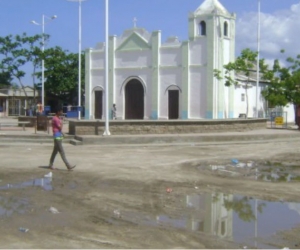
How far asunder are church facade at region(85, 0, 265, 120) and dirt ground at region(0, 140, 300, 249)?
826 inches

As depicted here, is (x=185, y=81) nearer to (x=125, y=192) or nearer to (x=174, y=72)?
(x=174, y=72)

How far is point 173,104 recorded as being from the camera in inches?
1686

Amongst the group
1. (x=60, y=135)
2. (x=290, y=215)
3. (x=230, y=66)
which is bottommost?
(x=290, y=215)

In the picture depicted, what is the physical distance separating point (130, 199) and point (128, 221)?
1916mm

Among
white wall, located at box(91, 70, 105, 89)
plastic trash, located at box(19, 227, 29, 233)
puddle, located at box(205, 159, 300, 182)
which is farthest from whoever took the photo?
white wall, located at box(91, 70, 105, 89)

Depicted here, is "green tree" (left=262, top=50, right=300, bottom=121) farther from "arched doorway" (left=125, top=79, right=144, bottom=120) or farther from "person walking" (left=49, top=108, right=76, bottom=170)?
"person walking" (left=49, top=108, right=76, bottom=170)

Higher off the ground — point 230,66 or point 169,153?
point 230,66

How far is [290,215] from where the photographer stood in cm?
909

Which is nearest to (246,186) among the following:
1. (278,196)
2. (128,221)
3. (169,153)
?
(278,196)

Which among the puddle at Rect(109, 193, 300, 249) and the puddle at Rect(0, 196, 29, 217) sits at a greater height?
A: the puddle at Rect(0, 196, 29, 217)

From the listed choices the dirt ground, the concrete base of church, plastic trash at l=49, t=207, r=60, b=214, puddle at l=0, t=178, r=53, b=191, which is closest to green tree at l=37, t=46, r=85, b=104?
the concrete base of church

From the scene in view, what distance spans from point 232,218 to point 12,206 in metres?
4.01

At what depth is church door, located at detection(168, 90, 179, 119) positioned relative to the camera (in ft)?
140

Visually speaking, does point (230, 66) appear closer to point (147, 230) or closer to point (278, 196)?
point (278, 196)
